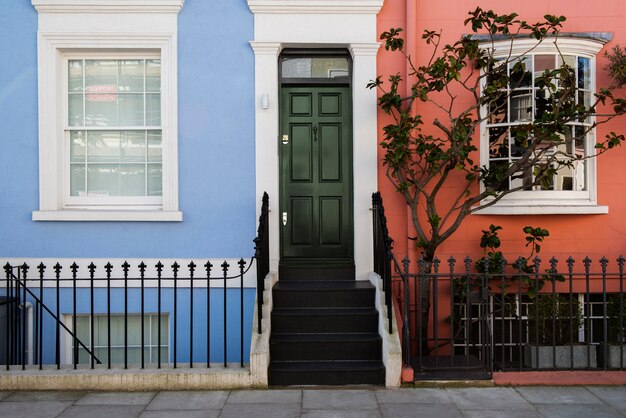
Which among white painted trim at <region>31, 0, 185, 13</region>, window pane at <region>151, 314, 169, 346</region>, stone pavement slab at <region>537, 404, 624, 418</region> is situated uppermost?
white painted trim at <region>31, 0, 185, 13</region>

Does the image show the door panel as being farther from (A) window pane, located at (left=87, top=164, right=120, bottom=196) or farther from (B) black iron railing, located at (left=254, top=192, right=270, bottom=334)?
(A) window pane, located at (left=87, top=164, right=120, bottom=196)

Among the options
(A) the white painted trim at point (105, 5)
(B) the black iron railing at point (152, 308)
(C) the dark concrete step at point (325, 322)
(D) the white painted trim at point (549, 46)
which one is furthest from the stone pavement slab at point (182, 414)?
(D) the white painted trim at point (549, 46)

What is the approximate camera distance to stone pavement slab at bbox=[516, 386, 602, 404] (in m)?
5.76

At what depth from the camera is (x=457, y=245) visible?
758cm

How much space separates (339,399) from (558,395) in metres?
2.10

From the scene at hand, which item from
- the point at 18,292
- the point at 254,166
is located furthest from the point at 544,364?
the point at 18,292

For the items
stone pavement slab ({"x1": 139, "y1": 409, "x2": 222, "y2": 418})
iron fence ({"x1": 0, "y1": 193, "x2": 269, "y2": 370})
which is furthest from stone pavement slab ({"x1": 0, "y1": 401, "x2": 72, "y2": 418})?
iron fence ({"x1": 0, "y1": 193, "x2": 269, "y2": 370})

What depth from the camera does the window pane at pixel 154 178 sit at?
7695mm

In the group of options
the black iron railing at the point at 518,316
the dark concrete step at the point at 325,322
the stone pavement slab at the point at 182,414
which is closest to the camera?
the stone pavement slab at the point at 182,414

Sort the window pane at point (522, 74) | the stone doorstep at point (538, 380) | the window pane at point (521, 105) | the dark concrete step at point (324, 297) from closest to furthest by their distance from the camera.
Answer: the stone doorstep at point (538, 380), the dark concrete step at point (324, 297), the window pane at point (522, 74), the window pane at point (521, 105)

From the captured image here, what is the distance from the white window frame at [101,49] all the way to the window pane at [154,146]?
0.63 feet

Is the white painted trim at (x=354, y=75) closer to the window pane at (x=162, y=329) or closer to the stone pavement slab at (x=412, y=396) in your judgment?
the window pane at (x=162, y=329)

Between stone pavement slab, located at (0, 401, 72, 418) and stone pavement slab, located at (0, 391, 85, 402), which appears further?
Result: stone pavement slab, located at (0, 391, 85, 402)

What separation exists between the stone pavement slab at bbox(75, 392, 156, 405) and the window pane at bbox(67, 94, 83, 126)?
3.47m
